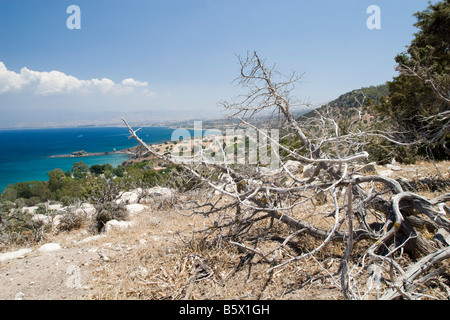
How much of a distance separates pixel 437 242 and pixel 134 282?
332 cm

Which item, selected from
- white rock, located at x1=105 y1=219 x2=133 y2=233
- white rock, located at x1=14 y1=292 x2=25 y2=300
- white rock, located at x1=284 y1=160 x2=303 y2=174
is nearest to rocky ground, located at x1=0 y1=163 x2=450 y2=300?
white rock, located at x1=14 y1=292 x2=25 y2=300

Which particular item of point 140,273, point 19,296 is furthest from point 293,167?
point 19,296

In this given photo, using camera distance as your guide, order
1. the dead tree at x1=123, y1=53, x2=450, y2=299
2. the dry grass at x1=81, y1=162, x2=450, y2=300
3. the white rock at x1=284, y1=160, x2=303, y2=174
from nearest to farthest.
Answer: the dead tree at x1=123, y1=53, x2=450, y2=299 < the dry grass at x1=81, y1=162, x2=450, y2=300 < the white rock at x1=284, y1=160, x2=303, y2=174

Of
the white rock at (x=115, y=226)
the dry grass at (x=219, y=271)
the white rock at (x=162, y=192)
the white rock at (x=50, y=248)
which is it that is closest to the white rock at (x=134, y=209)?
the white rock at (x=162, y=192)

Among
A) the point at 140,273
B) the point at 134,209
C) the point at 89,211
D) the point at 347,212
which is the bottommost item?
the point at 89,211

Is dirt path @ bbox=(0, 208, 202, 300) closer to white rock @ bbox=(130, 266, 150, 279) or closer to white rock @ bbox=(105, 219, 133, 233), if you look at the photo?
white rock @ bbox=(105, 219, 133, 233)

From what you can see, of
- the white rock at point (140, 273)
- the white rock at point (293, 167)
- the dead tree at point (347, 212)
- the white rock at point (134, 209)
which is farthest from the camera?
the white rock at point (134, 209)

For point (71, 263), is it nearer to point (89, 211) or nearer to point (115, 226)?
point (115, 226)

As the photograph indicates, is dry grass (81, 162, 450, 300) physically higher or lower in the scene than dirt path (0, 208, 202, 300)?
higher

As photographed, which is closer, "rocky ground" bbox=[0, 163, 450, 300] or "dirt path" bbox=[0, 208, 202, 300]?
"rocky ground" bbox=[0, 163, 450, 300]

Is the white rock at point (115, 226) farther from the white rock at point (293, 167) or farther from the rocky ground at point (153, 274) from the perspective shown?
the white rock at point (293, 167)

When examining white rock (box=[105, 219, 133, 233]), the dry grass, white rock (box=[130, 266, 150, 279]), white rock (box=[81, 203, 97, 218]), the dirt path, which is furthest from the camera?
white rock (box=[81, 203, 97, 218])

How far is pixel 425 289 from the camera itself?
2.03 m
